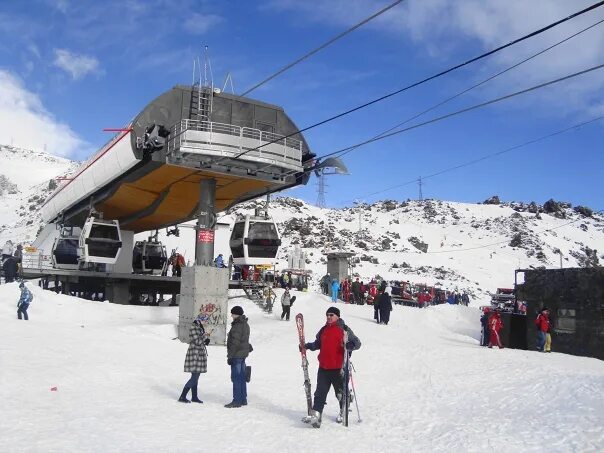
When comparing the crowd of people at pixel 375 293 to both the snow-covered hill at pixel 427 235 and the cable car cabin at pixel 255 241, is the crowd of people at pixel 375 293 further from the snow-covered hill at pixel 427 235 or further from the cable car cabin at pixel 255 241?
the snow-covered hill at pixel 427 235

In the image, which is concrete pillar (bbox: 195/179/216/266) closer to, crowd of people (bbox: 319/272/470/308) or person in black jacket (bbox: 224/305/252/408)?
crowd of people (bbox: 319/272/470/308)

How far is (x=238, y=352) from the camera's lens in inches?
380

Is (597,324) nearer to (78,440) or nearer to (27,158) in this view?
(78,440)

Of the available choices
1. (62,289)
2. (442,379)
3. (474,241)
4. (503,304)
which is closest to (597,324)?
(442,379)

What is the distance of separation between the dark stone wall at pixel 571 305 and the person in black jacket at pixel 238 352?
17.3 metres

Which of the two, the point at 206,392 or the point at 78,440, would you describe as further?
the point at 206,392

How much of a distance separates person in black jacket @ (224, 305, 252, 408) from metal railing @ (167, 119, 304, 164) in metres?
9.66

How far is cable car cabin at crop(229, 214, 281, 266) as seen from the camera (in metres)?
22.3

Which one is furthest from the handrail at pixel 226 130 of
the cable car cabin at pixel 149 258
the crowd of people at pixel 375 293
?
the cable car cabin at pixel 149 258

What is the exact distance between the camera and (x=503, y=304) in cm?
3759

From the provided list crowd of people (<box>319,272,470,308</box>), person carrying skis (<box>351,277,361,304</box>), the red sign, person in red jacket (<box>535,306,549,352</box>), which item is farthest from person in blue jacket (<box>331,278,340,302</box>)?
person in red jacket (<box>535,306,549,352</box>)

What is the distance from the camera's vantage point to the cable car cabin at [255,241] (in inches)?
879

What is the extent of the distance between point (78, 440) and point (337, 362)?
3.71m

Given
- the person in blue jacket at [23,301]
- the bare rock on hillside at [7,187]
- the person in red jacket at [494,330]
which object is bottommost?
the person in red jacket at [494,330]
